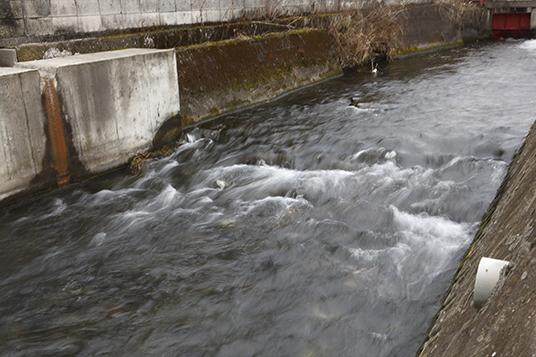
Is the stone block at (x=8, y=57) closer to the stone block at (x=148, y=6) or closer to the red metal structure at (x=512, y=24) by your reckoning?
the stone block at (x=148, y=6)

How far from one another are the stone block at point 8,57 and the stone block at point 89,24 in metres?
1.23

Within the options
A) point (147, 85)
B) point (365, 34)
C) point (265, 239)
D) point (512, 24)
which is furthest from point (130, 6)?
point (512, 24)

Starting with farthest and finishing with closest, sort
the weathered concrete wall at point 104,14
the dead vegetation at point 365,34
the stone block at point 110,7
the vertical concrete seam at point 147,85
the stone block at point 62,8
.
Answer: the dead vegetation at point 365,34, the stone block at point 110,7, the vertical concrete seam at point 147,85, the stone block at point 62,8, the weathered concrete wall at point 104,14

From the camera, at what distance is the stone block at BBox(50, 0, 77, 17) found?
21.5 ft

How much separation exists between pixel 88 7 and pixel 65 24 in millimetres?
499

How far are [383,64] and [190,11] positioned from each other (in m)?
6.25

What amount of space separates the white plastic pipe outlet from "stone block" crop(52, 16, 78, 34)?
639 cm

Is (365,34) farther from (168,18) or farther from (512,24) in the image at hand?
(512,24)

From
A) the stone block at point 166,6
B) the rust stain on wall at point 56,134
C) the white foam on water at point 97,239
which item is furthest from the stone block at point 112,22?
the white foam on water at point 97,239

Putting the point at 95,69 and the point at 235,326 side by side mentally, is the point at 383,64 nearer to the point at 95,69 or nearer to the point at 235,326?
the point at 95,69

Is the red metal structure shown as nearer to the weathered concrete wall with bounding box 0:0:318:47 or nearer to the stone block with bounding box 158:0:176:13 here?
the weathered concrete wall with bounding box 0:0:318:47

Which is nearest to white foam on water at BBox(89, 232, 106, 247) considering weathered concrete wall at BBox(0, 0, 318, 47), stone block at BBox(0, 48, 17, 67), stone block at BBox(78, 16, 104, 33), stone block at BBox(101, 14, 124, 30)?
stone block at BBox(0, 48, 17, 67)

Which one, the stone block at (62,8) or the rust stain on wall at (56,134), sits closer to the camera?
the rust stain on wall at (56,134)

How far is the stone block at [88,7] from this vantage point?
22.7ft
